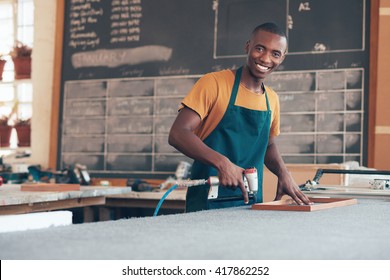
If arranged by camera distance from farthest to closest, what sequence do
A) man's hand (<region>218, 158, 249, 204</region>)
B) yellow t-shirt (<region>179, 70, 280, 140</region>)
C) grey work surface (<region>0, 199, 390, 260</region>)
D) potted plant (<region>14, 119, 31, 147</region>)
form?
potted plant (<region>14, 119, 31, 147</region>) < yellow t-shirt (<region>179, 70, 280, 140</region>) < man's hand (<region>218, 158, 249, 204</region>) < grey work surface (<region>0, 199, 390, 260</region>)

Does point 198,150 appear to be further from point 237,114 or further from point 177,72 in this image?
point 177,72

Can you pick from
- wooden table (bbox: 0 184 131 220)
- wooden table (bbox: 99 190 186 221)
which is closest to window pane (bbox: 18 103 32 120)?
wooden table (bbox: 99 190 186 221)

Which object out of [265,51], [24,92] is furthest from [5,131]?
[265,51]

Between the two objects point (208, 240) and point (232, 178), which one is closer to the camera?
point (208, 240)

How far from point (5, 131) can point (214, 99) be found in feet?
14.1

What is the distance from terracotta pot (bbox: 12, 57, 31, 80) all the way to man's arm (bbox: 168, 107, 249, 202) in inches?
163

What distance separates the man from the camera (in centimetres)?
270

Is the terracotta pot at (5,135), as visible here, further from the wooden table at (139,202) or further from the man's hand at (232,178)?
the man's hand at (232,178)

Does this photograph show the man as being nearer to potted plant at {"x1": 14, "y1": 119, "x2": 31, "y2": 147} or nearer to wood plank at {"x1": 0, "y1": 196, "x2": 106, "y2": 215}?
wood plank at {"x1": 0, "y1": 196, "x2": 106, "y2": 215}

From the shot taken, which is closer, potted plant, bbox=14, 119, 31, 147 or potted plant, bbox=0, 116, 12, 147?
potted plant, bbox=14, 119, 31, 147

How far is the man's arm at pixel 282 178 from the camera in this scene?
2431 mm

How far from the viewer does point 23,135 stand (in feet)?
21.0

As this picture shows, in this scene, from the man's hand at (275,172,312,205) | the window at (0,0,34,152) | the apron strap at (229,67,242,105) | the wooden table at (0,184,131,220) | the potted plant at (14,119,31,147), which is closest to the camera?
the man's hand at (275,172,312,205)
